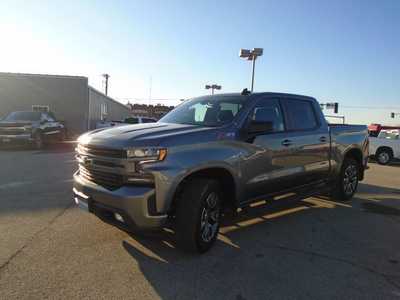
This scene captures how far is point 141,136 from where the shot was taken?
383 centimetres

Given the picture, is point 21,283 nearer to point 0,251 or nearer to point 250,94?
point 0,251

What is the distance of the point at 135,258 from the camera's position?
3.92m

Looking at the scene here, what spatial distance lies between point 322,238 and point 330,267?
0.99 metres

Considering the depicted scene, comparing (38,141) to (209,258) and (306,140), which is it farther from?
(209,258)

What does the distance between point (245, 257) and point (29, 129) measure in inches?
559

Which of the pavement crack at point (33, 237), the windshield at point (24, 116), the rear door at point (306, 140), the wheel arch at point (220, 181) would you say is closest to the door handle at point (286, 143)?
the rear door at point (306, 140)

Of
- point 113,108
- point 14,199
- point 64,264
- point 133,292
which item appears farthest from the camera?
point 113,108

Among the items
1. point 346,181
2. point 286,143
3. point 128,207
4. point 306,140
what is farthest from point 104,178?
point 346,181

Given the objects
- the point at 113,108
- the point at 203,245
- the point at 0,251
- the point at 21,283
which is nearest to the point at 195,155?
the point at 203,245

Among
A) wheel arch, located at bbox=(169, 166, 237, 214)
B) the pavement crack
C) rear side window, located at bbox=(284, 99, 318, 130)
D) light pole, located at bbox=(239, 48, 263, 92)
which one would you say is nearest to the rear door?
rear side window, located at bbox=(284, 99, 318, 130)

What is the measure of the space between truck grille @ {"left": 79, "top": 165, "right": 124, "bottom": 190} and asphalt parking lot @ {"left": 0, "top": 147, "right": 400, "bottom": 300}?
818 mm

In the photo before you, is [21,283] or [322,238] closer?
[21,283]

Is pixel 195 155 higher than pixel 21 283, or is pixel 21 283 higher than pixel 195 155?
pixel 195 155

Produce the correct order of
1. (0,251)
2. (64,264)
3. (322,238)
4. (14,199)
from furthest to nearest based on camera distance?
(14,199), (322,238), (0,251), (64,264)
